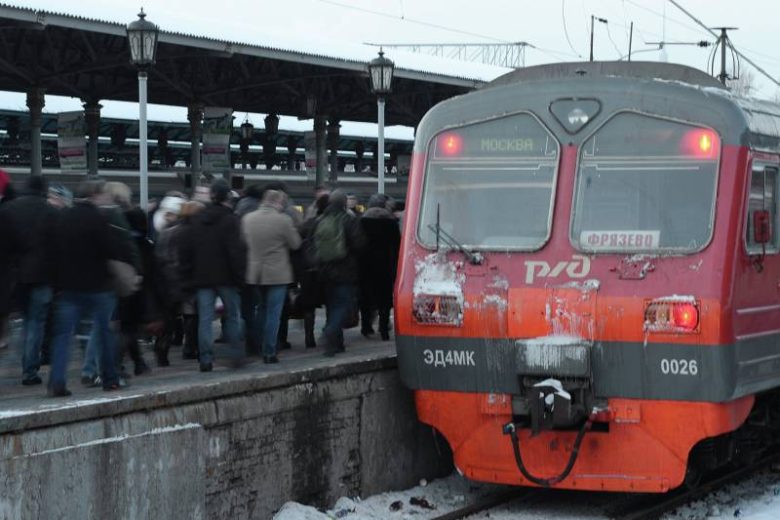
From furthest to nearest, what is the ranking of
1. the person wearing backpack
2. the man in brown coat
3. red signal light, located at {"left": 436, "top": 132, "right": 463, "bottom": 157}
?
the person wearing backpack < the man in brown coat < red signal light, located at {"left": 436, "top": 132, "right": 463, "bottom": 157}

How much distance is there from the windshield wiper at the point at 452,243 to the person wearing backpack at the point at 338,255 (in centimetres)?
191

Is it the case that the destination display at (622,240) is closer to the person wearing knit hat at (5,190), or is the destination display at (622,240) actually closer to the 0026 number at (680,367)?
the 0026 number at (680,367)

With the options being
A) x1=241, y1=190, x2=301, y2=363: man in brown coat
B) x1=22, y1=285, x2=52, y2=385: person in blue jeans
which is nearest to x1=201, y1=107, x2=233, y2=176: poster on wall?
x1=241, y1=190, x2=301, y2=363: man in brown coat

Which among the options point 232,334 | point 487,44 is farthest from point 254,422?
point 487,44

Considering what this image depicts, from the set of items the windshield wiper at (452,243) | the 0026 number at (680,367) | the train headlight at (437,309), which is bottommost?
the 0026 number at (680,367)

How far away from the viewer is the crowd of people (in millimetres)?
9547

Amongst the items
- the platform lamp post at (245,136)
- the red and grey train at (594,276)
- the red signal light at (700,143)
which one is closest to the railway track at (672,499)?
the red and grey train at (594,276)

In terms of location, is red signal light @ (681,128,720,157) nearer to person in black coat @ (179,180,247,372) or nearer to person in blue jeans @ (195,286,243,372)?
person in black coat @ (179,180,247,372)

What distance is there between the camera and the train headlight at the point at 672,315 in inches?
365

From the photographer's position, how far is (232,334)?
10930mm

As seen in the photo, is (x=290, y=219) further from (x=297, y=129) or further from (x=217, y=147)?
(x=297, y=129)

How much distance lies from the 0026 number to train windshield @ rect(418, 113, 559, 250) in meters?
1.29

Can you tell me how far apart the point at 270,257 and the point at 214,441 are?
8.42 ft

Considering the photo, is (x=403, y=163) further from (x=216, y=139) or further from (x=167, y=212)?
(x=167, y=212)
